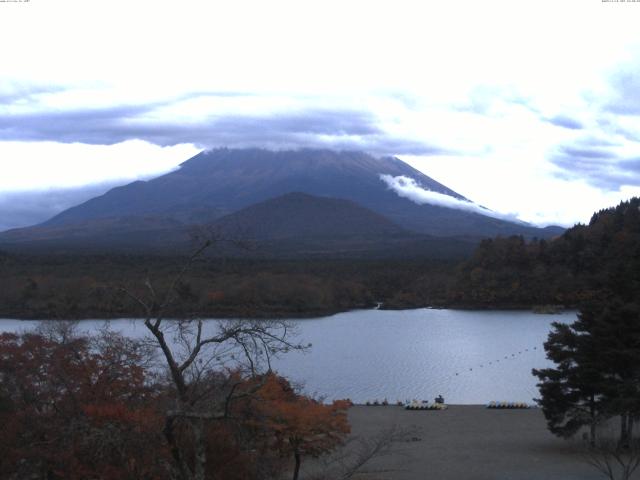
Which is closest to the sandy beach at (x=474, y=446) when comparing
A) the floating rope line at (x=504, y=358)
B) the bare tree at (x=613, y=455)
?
the bare tree at (x=613, y=455)

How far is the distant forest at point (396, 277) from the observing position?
51812 mm

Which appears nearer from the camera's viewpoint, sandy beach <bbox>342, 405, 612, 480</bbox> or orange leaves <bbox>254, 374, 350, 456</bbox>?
orange leaves <bbox>254, 374, 350, 456</bbox>

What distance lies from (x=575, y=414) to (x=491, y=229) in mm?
124306

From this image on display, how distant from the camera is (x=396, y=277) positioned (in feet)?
224

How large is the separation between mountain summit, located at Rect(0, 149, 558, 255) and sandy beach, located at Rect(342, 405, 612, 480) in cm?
9131

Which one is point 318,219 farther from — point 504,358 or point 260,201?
point 504,358

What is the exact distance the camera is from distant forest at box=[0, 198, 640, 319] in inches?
2040

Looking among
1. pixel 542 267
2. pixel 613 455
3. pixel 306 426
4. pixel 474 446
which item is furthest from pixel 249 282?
pixel 306 426

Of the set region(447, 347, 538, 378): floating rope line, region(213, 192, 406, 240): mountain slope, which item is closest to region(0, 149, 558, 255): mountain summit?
region(213, 192, 406, 240): mountain slope

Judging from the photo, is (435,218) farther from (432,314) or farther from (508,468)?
(508,468)

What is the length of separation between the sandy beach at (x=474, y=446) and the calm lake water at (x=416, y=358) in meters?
2.55

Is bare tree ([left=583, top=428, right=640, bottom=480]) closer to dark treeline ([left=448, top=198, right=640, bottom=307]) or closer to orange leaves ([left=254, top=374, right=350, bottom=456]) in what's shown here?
orange leaves ([left=254, top=374, right=350, bottom=456])

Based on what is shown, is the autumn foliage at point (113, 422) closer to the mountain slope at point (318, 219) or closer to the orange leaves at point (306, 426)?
the orange leaves at point (306, 426)

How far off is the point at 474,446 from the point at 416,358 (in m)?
16.1
